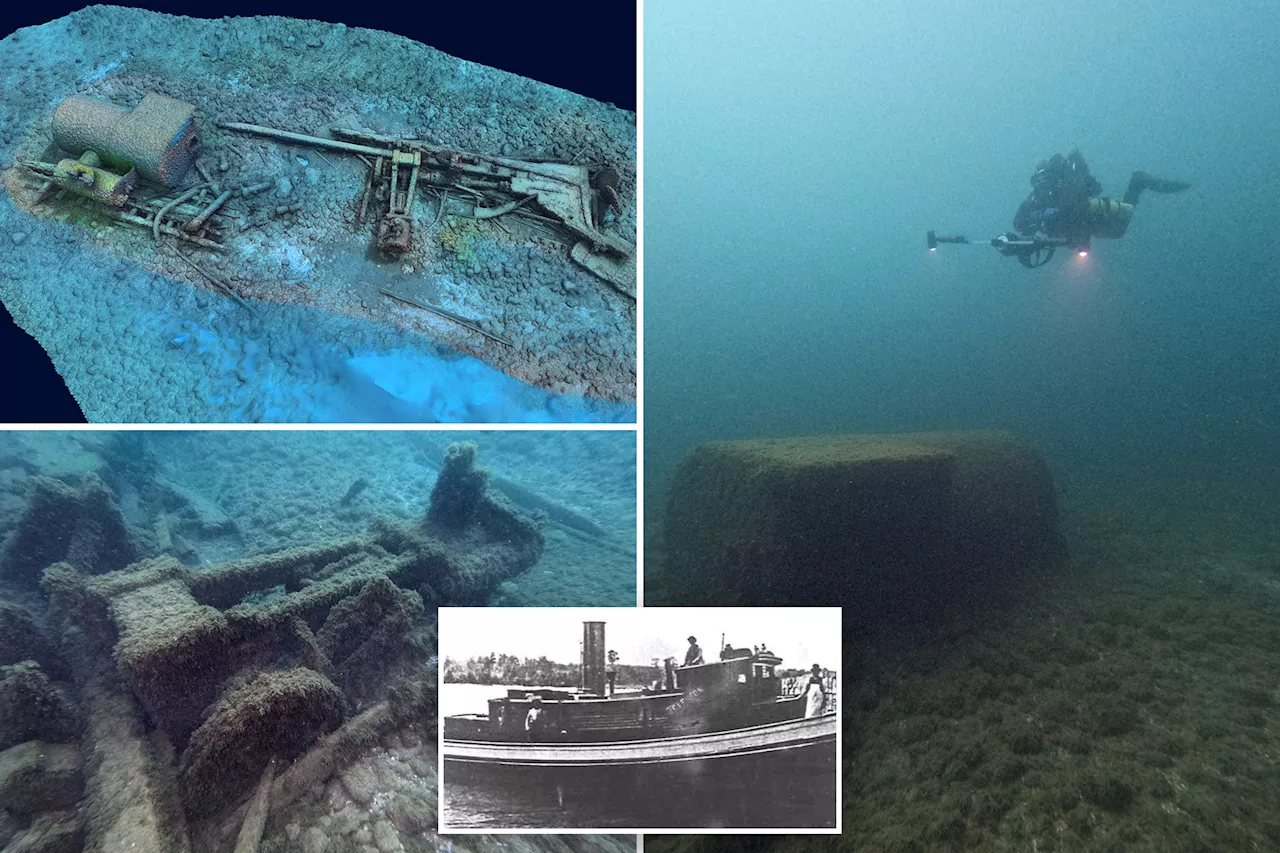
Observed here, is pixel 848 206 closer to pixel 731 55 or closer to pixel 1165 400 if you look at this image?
pixel 731 55

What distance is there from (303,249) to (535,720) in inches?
100

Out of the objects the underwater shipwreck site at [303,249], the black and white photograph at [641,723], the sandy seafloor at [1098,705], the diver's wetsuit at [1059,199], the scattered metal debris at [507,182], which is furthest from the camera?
the diver's wetsuit at [1059,199]

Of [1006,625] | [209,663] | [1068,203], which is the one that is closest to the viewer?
[209,663]

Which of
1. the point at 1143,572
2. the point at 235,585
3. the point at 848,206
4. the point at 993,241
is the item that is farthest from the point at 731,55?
the point at 235,585

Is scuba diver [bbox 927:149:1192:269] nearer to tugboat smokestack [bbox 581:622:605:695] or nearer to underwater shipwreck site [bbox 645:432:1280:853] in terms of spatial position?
underwater shipwreck site [bbox 645:432:1280:853]

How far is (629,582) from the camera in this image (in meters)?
3.37

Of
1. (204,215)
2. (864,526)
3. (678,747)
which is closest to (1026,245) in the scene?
(864,526)

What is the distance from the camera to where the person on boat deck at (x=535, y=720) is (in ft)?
10.5

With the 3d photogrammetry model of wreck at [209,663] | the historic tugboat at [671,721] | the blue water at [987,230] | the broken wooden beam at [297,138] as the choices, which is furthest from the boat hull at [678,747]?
the broken wooden beam at [297,138]

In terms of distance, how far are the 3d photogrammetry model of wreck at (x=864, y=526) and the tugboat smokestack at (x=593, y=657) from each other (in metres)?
0.39

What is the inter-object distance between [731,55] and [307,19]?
243 centimetres

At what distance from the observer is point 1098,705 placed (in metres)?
3.15

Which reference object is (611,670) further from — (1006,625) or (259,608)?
(1006,625)

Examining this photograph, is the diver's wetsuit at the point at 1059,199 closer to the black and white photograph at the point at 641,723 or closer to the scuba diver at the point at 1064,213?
the scuba diver at the point at 1064,213
